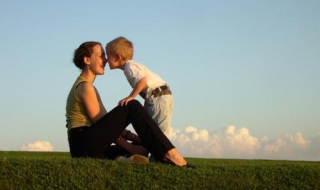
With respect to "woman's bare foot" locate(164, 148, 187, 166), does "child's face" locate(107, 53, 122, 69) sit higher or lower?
higher

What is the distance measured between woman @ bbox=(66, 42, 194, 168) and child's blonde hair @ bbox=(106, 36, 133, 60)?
0.56 m

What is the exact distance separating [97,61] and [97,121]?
1.03 m

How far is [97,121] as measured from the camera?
7.52 m

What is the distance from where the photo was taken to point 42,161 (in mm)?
8094

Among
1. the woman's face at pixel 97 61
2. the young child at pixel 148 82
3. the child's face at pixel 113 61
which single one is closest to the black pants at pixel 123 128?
the woman's face at pixel 97 61

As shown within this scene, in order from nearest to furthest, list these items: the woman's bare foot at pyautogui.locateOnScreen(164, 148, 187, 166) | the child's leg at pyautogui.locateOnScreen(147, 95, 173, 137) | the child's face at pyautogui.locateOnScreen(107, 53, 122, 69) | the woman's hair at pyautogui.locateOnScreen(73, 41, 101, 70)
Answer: the woman's bare foot at pyautogui.locateOnScreen(164, 148, 187, 166) < the woman's hair at pyautogui.locateOnScreen(73, 41, 101, 70) < the child's face at pyautogui.locateOnScreen(107, 53, 122, 69) < the child's leg at pyautogui.locateOnScreen(147, 95, 173, 137)

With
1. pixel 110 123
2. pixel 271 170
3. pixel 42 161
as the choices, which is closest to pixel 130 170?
pixel 110 123

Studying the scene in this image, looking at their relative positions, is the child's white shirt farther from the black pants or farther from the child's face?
the black pants

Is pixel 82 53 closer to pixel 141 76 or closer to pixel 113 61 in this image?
pixel 113 61

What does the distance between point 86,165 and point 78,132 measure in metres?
0.53

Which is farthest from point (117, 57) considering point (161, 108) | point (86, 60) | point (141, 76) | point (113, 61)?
point (161, 108)

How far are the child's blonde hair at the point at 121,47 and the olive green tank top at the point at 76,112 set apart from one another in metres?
1.00

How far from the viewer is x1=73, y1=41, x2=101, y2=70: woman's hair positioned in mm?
7918

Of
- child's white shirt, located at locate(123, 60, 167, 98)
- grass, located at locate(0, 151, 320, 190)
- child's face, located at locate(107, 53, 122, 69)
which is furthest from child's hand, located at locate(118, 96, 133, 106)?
child's face, located at locate(107, 53, 122, 69)
